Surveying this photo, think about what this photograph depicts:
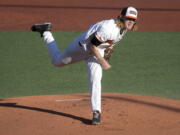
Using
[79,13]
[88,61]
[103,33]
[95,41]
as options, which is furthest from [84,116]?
[79,13]

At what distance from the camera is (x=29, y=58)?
442 inches

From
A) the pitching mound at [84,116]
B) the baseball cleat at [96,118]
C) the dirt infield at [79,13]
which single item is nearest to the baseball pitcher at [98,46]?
the baseball cleat at [96,118]

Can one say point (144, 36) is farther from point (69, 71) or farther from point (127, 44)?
point (69, 71)

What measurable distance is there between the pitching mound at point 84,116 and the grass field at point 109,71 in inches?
39.7

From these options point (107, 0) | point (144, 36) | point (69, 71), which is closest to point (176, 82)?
point (69, 71)

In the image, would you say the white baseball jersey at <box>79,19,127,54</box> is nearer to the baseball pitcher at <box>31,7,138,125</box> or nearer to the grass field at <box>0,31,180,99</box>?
the baseball pitcher at <box>31,7,138,125</box>

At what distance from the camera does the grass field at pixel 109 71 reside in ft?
30.2

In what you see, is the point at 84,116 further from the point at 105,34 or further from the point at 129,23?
the point at 129,23

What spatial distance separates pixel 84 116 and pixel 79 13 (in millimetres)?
8810

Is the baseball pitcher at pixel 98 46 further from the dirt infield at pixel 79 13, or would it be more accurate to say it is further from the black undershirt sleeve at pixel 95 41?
the dirt infield at pixel 79 13


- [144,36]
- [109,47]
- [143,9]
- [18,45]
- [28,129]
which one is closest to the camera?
[28,129]

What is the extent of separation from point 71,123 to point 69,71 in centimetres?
390

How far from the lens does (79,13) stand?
15.3 meters

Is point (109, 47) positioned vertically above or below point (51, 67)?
above
